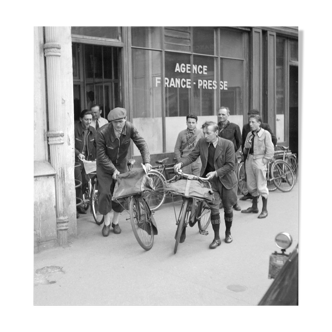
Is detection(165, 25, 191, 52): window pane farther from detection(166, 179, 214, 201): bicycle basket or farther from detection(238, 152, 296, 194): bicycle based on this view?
detection(166, 179, 214, 201): bicycle basket

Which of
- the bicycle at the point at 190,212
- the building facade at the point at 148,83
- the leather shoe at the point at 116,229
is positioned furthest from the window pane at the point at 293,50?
the leather shoe at the point at 116,229

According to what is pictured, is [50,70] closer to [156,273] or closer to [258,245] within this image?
[156,273]

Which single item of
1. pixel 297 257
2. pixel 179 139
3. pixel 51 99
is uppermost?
pixel 51 99

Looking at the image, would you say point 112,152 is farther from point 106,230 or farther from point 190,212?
point 190,212

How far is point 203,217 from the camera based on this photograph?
22.2 ft

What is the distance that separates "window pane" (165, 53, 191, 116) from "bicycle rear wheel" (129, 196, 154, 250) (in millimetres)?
3620

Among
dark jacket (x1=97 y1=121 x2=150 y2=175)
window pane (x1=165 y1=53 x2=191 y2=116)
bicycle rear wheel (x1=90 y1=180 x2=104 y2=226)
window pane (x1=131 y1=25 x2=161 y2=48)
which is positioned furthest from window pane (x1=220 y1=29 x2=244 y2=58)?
bicycle rear wheel (x1=90 y1=180 x2=104 y2=226)

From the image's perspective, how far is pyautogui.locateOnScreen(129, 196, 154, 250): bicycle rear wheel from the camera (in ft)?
20.0

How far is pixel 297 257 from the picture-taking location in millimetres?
3098

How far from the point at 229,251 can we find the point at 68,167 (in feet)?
8.48

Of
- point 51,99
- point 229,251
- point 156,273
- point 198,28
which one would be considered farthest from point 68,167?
point 198,28

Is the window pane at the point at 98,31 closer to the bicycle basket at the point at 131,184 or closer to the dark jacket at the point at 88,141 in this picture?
the dark jacket at the point at 88,141

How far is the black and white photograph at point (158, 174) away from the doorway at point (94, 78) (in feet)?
0.09

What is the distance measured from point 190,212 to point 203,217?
537 millimetres
